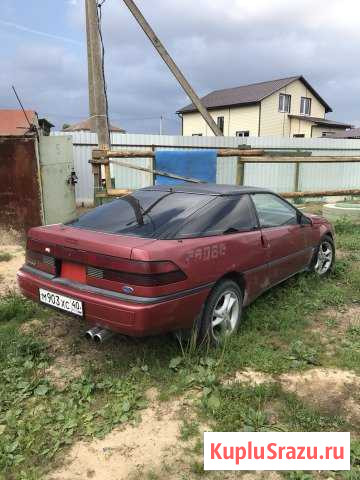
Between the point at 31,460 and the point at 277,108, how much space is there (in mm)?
37266

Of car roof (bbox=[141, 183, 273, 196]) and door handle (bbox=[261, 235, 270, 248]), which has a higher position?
car roof (bbox=[141, 183, 273, 196])

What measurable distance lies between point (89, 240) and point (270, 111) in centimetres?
Answer: 3525

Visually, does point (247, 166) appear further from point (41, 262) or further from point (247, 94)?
point (247, 94)

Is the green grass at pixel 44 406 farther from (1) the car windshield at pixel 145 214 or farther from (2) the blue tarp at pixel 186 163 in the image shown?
(2) the blue tarp at pixel 186 163

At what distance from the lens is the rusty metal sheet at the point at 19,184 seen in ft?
22.3

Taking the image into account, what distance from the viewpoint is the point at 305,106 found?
39.2 metres

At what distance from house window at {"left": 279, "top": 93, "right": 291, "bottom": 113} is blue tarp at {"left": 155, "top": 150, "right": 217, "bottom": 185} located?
103 feet

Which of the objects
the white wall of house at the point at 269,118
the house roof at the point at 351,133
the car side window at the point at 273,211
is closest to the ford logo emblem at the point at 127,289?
the car side window at the point at 273,211

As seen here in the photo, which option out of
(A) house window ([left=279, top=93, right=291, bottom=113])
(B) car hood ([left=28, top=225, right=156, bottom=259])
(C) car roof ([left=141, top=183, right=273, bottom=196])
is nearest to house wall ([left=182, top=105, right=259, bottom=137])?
(A) house window ([left=279, top=93, right=291, bottom=113])

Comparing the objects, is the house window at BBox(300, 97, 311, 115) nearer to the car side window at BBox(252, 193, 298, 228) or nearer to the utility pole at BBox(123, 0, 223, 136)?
the utility pole at BBox(123, 0, 223, 136)

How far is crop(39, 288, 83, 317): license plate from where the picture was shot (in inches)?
123

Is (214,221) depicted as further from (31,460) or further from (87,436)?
(31,460)

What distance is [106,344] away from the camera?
12.1 feet

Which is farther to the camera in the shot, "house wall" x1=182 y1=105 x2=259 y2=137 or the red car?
"house wall" x1=182 y1=105 x2=259 y2=137
